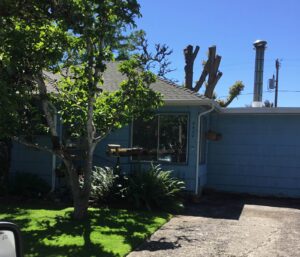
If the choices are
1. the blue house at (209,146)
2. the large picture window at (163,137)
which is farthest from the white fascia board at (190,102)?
the large picture window at (163,137)

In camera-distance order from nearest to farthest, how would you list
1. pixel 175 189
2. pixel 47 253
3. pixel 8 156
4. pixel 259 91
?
pixel 47 253 → pixel 175 189 → pixel 8 156 → pixel 259 91

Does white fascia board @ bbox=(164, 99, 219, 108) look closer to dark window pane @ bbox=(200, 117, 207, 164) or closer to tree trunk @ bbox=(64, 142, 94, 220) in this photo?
dark window pane @ bbox=(200, 117, 207, 164)

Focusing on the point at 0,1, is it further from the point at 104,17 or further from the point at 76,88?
the point at 76,88

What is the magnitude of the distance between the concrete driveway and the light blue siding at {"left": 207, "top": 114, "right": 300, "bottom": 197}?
1.92m

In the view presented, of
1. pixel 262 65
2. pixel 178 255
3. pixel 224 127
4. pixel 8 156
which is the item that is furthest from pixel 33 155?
pixel 262 65

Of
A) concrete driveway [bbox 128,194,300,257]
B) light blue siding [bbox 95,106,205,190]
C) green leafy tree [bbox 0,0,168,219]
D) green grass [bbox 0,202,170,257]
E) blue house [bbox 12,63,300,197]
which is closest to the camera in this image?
green grass [bbox 0,202,170,257]

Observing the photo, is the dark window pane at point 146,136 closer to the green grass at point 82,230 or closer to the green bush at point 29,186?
the green bush at point 29,186

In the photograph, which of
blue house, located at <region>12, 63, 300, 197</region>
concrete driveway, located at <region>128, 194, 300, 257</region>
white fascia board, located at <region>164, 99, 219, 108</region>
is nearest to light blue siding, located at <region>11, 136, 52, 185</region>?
blue house, located at <region>12, 63, 300, 197</region>

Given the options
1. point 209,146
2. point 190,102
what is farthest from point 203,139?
point 190,102

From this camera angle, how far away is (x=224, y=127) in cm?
1402

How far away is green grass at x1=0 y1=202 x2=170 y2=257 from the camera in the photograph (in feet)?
21.5

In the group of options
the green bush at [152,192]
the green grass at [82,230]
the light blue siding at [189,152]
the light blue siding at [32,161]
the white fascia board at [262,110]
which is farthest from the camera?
the white fascia board at [262,110]

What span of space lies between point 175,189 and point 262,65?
45.6ft

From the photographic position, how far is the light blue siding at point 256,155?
43.7 ft
